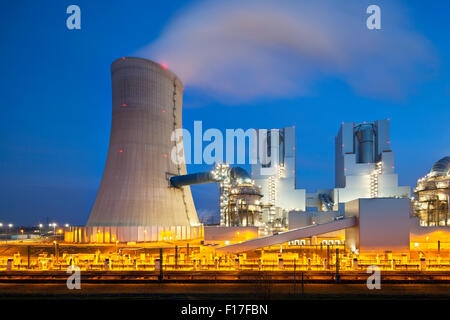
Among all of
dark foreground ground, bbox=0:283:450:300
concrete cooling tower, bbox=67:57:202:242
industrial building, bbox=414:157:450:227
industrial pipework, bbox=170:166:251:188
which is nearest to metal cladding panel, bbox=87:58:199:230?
concrete cooling tower, bbox=67:57:202:242

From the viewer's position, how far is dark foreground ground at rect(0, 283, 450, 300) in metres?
11.8

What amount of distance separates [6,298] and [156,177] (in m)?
22.8

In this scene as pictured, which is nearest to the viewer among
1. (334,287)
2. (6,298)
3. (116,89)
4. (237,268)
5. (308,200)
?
(6,298)

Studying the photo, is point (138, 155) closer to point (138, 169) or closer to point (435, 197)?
point (138, 169)

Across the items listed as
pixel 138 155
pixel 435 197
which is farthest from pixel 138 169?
pixel 435 197

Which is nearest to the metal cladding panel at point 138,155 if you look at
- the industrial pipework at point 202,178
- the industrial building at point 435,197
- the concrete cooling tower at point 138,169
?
the concrete cooling tower at point 138,169

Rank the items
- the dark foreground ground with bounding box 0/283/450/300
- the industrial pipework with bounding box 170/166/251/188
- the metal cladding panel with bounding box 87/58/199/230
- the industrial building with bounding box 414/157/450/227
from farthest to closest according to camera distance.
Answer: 1. the industrial building with bounding box 414/157/450/227
2. the industrial pipework with bounding box 170/166/251/188
3. the metal cladding panel with bounding box 87/58/199/230
4. the dark foreground ground with bounding box 0/283/450/300

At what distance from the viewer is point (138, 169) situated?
1315 inches

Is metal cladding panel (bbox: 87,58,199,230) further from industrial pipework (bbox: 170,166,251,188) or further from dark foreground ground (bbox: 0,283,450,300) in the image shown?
dark foreground ground (bbox: 0,283,450,300)

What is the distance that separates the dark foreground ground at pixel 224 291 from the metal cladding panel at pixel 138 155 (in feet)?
62.5
